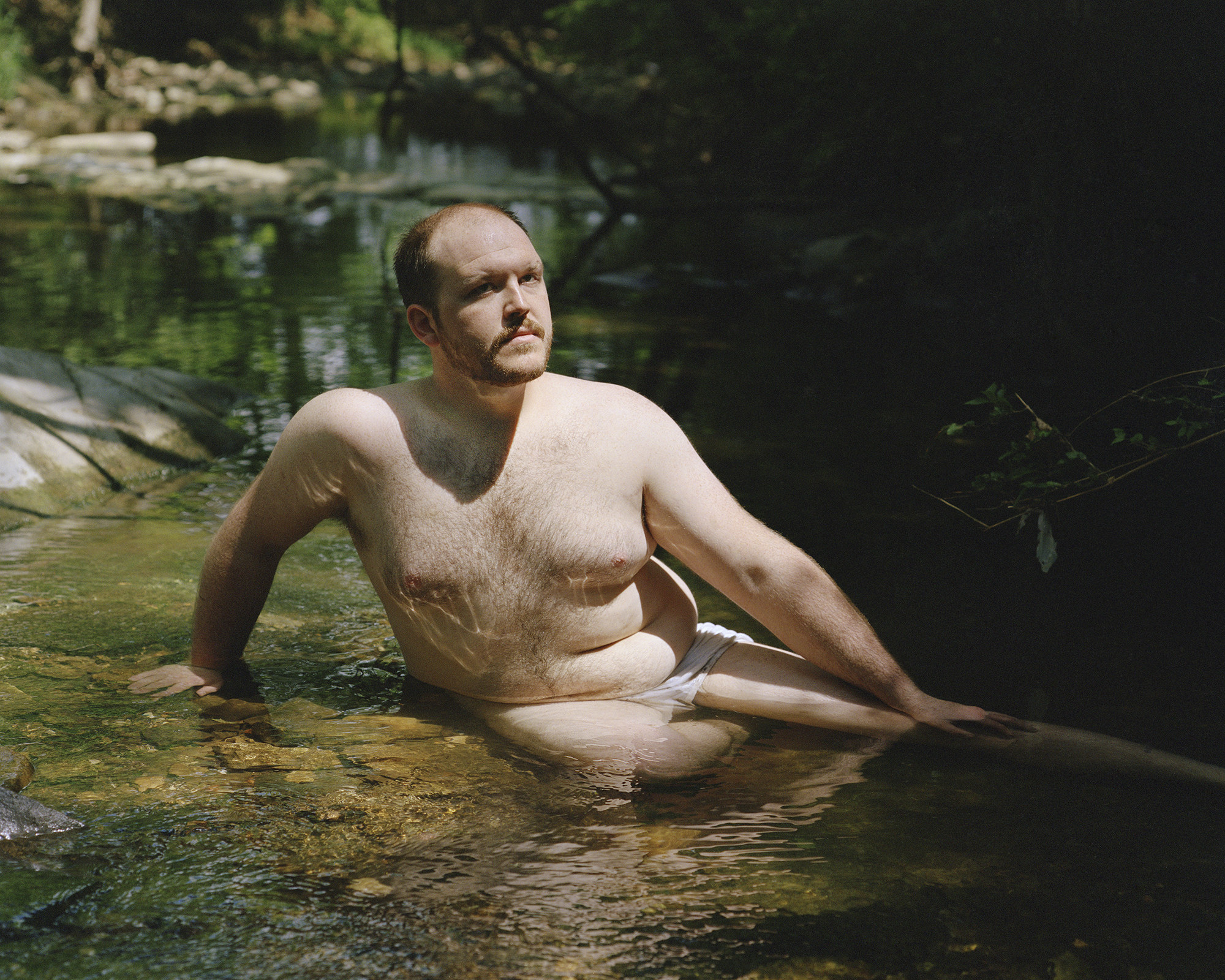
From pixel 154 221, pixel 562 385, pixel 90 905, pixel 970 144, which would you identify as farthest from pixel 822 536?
pixel 154 221

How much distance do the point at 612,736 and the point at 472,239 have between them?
3.96ft

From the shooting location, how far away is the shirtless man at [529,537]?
2.67 meters

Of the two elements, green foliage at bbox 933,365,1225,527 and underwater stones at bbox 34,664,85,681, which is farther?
green foliage at bbox 933,365,1225,527

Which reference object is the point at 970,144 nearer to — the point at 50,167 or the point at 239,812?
the point at 239,812

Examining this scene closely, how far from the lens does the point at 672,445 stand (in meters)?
2.77

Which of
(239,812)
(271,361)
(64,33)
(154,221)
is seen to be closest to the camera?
(239,812)

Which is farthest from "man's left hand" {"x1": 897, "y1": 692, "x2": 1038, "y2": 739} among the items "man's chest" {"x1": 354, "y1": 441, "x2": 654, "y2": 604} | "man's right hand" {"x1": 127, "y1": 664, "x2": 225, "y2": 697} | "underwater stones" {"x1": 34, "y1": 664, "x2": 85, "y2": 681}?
"underwater stones" {"x1": 34, "y1": 664, "x2": 85, "y2": 681}

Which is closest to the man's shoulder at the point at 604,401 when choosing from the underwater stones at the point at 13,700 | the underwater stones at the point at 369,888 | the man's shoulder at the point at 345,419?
the man's shoulder at the point at 345,419

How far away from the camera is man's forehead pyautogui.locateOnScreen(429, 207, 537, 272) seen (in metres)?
2.60

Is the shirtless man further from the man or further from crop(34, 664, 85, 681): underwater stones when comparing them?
crop(34, 664, 85, 681): underwater stones

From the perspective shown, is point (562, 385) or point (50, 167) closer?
point (562, 385)

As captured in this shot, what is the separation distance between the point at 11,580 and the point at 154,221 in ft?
33.9

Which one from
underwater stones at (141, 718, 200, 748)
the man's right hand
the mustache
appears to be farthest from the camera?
the man's right hand

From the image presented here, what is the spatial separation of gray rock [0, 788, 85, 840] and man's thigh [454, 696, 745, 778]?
0.99 m
